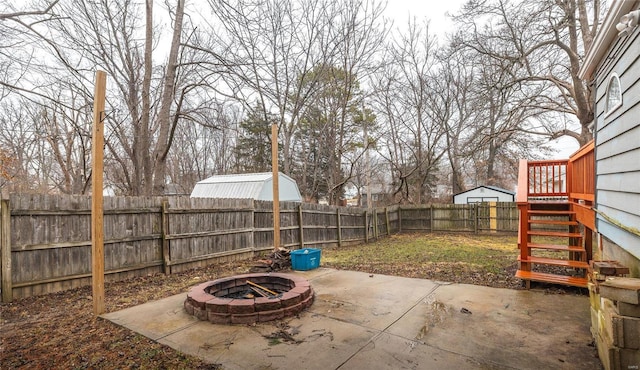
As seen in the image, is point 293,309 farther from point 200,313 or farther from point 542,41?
point 542,41

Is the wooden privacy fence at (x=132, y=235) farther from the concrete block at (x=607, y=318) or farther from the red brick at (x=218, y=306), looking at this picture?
the concrete block at (x=607, y=318)

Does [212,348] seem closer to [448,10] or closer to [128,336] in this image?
[128,336]

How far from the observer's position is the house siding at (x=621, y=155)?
97.6 inches

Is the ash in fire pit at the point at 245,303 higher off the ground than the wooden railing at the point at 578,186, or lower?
lower

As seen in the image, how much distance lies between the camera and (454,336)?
2.95 m

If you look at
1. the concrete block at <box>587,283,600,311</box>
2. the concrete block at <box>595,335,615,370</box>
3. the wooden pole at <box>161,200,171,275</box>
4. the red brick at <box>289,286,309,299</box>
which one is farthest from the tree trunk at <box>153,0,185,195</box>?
the concrete block at <box>595,335,615,370</box>

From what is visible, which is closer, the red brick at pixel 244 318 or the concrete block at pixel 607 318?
the concrete block at pixel 607 318

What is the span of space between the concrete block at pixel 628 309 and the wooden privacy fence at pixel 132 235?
6142mm

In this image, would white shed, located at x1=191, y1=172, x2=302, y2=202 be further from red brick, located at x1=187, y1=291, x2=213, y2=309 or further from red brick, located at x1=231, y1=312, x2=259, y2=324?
red brick, located at x1=231, y1=312, x2=259, y2=324

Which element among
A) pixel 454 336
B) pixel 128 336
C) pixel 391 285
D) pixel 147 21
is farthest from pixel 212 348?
pixel 147 21

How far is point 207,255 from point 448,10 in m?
12.4

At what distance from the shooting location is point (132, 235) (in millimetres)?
5359

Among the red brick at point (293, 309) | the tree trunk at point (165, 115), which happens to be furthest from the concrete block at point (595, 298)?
the tree trunk at point (165, 115)

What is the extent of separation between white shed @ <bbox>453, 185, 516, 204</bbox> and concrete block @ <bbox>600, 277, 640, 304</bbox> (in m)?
16.3
